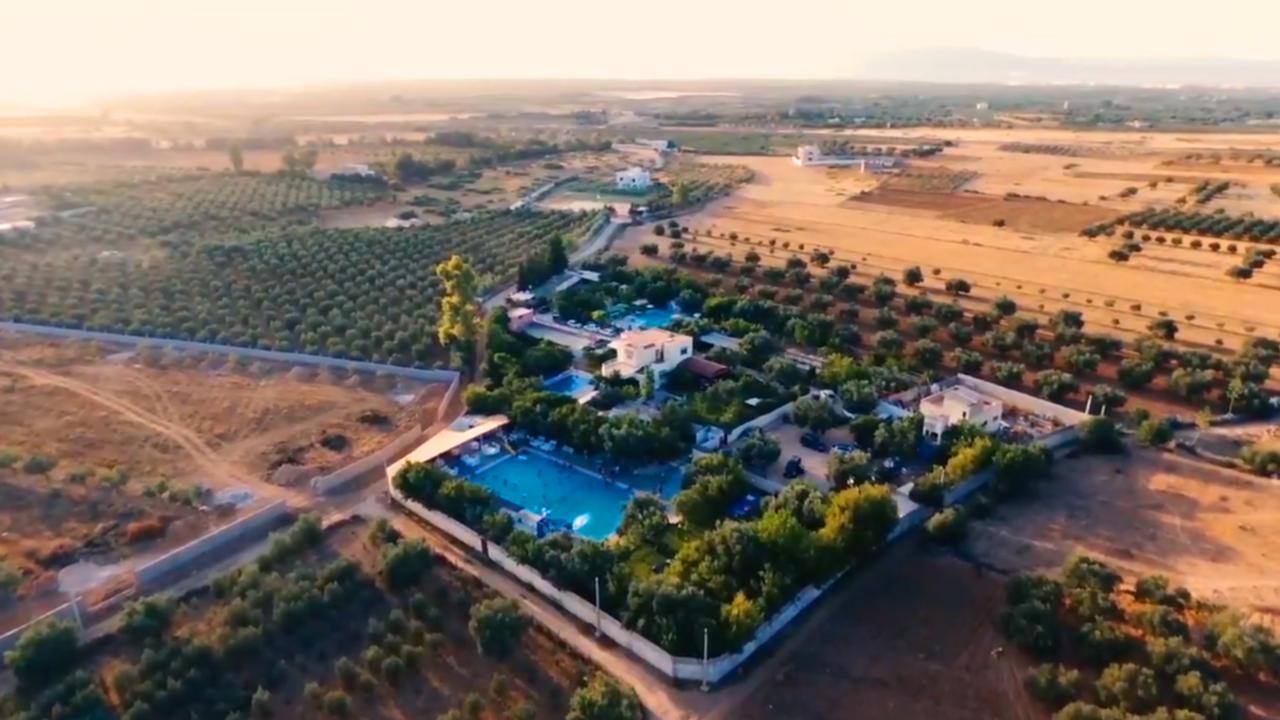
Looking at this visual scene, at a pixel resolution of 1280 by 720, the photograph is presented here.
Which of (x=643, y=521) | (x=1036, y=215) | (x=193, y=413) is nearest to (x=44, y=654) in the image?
(x=193, y=413)

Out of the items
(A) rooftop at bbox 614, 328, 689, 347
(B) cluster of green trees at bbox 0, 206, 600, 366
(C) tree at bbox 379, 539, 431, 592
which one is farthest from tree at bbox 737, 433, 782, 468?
(B) cluster of green trees at bbox 0, 206, 600, 366

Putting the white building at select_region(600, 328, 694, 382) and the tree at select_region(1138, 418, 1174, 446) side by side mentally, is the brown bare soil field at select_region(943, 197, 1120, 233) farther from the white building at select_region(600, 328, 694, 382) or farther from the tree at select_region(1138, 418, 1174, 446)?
the white building at select_region(600, 328, 694, 382)

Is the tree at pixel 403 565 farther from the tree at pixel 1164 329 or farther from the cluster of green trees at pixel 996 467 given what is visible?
the tree at pixel 1164 329

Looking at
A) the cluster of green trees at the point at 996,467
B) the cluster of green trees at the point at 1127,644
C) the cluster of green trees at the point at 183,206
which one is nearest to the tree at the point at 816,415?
the cluster of green trees at the point at 996,467

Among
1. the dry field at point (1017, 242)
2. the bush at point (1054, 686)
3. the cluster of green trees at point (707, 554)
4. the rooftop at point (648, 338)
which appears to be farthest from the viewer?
the dry field at point (1017, 242)

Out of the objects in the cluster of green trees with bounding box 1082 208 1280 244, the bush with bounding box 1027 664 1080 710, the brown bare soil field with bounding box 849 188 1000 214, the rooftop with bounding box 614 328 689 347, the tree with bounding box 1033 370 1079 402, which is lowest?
the bush with bounding box 1027 664 1080 710

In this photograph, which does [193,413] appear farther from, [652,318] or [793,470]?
[793,470]

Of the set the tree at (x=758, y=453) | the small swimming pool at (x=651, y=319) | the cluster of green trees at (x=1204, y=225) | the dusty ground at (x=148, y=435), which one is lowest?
the dusty ground at (x=148, y=435)
